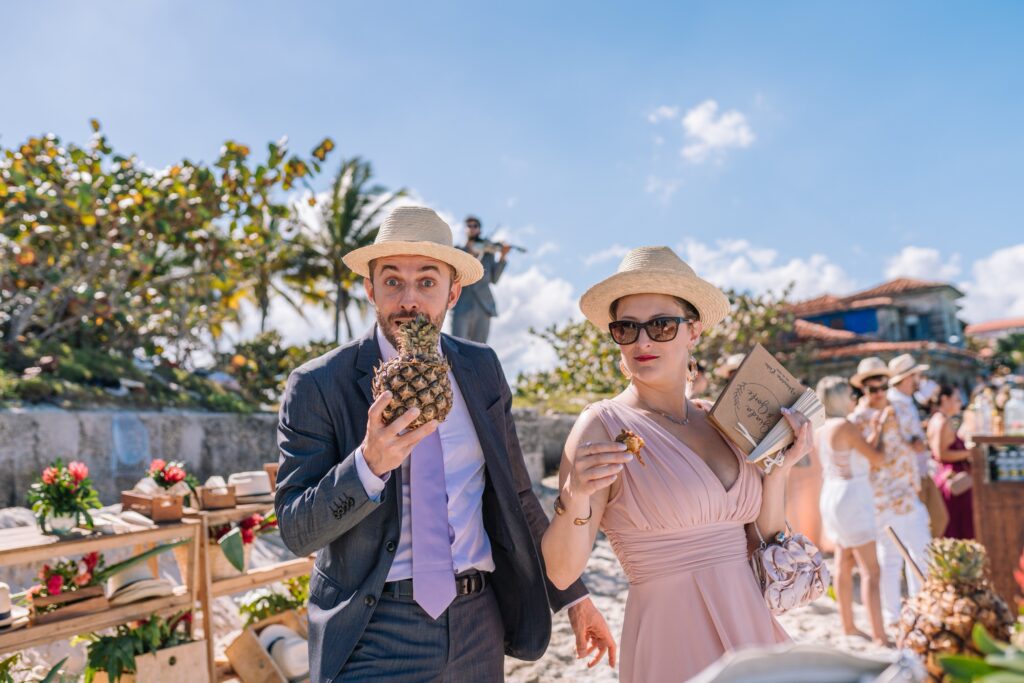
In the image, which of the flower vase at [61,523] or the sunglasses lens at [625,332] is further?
the flower vase at [61,523]

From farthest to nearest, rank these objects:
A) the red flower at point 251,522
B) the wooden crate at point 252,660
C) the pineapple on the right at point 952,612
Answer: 1. the red flower at point 251,522
2. the wooden crate at point 252,660
3. the pineapple on the right at point 952,612

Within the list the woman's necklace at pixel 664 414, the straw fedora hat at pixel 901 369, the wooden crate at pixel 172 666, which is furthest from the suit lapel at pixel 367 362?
the straw fedora hat at pixel 901 369

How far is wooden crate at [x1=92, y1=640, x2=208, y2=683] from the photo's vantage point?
3.72 meters

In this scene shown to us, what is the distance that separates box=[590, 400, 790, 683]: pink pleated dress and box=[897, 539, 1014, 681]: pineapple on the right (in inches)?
24.9

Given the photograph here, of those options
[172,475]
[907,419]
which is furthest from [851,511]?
[172,475]

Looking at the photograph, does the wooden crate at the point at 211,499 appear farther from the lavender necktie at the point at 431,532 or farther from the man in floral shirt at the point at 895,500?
the man in floral shirt at the point at 895,500

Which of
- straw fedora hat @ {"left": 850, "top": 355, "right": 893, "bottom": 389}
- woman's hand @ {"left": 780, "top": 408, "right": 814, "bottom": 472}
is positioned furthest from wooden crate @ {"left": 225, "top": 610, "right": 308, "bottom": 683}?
straw fedora hat @ {"left": 850, "top": 355, "right": 893, "bottom": 389}

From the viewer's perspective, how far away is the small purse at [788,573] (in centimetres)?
227

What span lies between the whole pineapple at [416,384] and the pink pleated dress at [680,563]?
25.1 inches

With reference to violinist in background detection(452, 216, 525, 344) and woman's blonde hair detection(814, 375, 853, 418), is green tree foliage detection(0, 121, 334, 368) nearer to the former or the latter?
violinist in background detection(452, 216, 525, 344)

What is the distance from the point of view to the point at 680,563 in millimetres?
2250

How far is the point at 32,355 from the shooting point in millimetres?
8719

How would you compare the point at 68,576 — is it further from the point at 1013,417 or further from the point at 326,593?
the point at 1013,417

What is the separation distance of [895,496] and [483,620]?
4.75m
